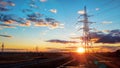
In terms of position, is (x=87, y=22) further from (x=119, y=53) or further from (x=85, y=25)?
(x=119, y=53)

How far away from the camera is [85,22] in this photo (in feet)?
231

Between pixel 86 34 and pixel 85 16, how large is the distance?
5.38 metres

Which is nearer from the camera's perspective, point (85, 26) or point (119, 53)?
point (85, 26)

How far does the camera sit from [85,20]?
70062 mm

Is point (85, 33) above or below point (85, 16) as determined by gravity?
below

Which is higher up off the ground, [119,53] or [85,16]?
[85,16]

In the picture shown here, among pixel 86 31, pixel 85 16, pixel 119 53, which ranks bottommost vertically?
pixel 119 53

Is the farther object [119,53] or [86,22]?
[119,53]

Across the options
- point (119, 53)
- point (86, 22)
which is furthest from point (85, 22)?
point (119, 53)

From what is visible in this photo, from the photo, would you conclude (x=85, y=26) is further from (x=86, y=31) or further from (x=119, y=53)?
(x=119, y=53)

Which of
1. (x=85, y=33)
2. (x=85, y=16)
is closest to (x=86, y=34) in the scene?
(x=85, y=33)

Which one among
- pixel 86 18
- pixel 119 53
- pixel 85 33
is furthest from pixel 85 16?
pixel 119 53

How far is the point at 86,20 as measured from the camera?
70.0 metres

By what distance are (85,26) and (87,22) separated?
171 centimetres
